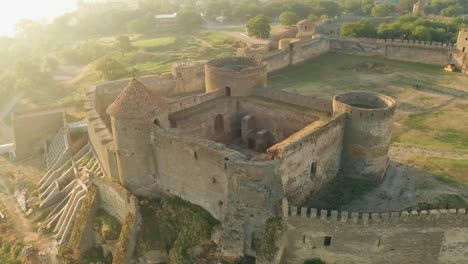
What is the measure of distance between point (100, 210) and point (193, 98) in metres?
9.11

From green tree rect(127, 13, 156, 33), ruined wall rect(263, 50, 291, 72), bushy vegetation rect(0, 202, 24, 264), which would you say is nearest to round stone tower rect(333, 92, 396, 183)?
bushy vegetation rect(0, 202, 24, 264)

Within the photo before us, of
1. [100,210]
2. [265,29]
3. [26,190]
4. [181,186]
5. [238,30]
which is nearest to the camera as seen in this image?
[181,186]

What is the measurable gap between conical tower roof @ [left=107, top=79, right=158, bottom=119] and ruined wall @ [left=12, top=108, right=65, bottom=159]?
15766mm

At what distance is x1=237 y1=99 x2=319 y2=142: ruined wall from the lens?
2617cm

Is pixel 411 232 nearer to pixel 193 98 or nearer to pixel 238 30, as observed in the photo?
pixel 193 98

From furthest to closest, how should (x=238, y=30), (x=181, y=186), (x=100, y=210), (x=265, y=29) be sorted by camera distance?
(x=238, y=30), (x=265, y=29), (x=100, y=210), (x=181, y=186)

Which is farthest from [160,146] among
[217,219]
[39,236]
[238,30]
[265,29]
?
[238,30]

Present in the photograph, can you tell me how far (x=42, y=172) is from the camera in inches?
1287

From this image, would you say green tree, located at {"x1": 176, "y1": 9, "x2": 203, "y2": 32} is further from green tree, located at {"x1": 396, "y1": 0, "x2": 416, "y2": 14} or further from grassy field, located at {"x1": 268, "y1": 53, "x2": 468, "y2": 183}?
green tree, located at {"x1": 396, "y1": 0, "x2": 416, "y2": 14}

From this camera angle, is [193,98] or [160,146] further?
[193,98]

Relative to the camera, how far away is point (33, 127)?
3541cm

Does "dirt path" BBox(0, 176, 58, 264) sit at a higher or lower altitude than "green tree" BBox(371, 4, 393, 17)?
lower

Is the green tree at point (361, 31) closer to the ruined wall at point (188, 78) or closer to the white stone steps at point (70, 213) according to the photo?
the ruined wall at point (188, 78)

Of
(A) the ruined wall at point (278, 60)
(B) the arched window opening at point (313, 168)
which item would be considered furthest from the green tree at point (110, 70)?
(B) the arched window opening at point (313, 168)
